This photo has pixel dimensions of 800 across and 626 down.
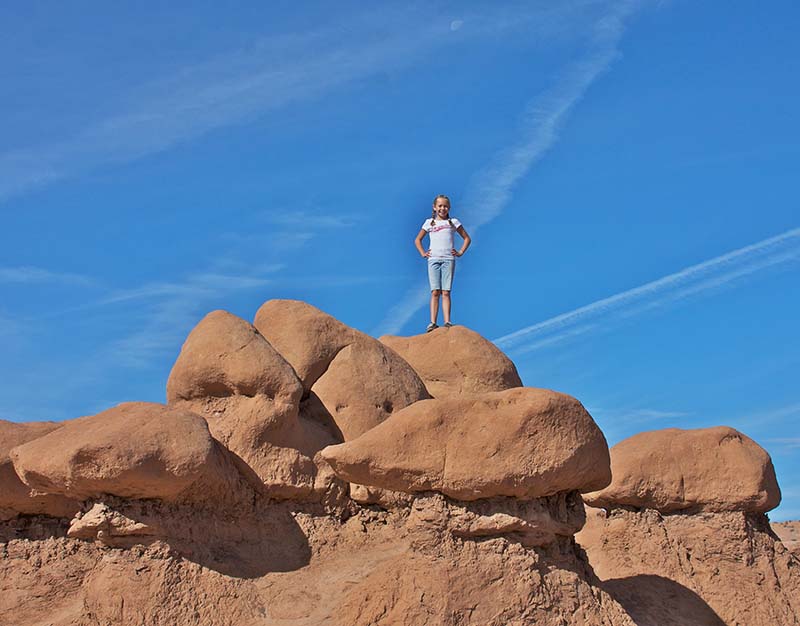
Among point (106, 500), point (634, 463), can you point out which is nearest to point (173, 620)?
point (106, 500)

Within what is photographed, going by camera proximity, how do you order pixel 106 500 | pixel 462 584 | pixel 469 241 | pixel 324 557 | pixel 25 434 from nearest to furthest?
pixel 462 584 → pixel 106 500 → pixel 324 557 → pixel 25 434 → pixel 469 241

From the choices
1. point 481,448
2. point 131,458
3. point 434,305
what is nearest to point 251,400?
point 131,458

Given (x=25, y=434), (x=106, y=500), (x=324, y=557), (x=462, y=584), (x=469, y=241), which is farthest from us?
(x=469, y=241)

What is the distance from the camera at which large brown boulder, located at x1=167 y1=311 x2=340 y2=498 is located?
34.2 feet

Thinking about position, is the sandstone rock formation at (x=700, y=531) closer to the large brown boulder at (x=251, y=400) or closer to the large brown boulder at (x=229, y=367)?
the large brown boulder at (x=251, y=400)

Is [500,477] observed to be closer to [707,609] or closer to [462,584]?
[462,584]

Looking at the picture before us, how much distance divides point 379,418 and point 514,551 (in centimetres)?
302

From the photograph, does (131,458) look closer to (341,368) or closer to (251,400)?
(251,400)

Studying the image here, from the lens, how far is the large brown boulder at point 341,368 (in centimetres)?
1147

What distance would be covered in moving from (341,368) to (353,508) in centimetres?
170

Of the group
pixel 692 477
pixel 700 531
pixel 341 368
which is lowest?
pixel 700 531

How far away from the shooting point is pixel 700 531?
11.2m

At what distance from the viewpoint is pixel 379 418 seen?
1144 cm

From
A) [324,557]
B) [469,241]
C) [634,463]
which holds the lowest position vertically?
[324,557]
